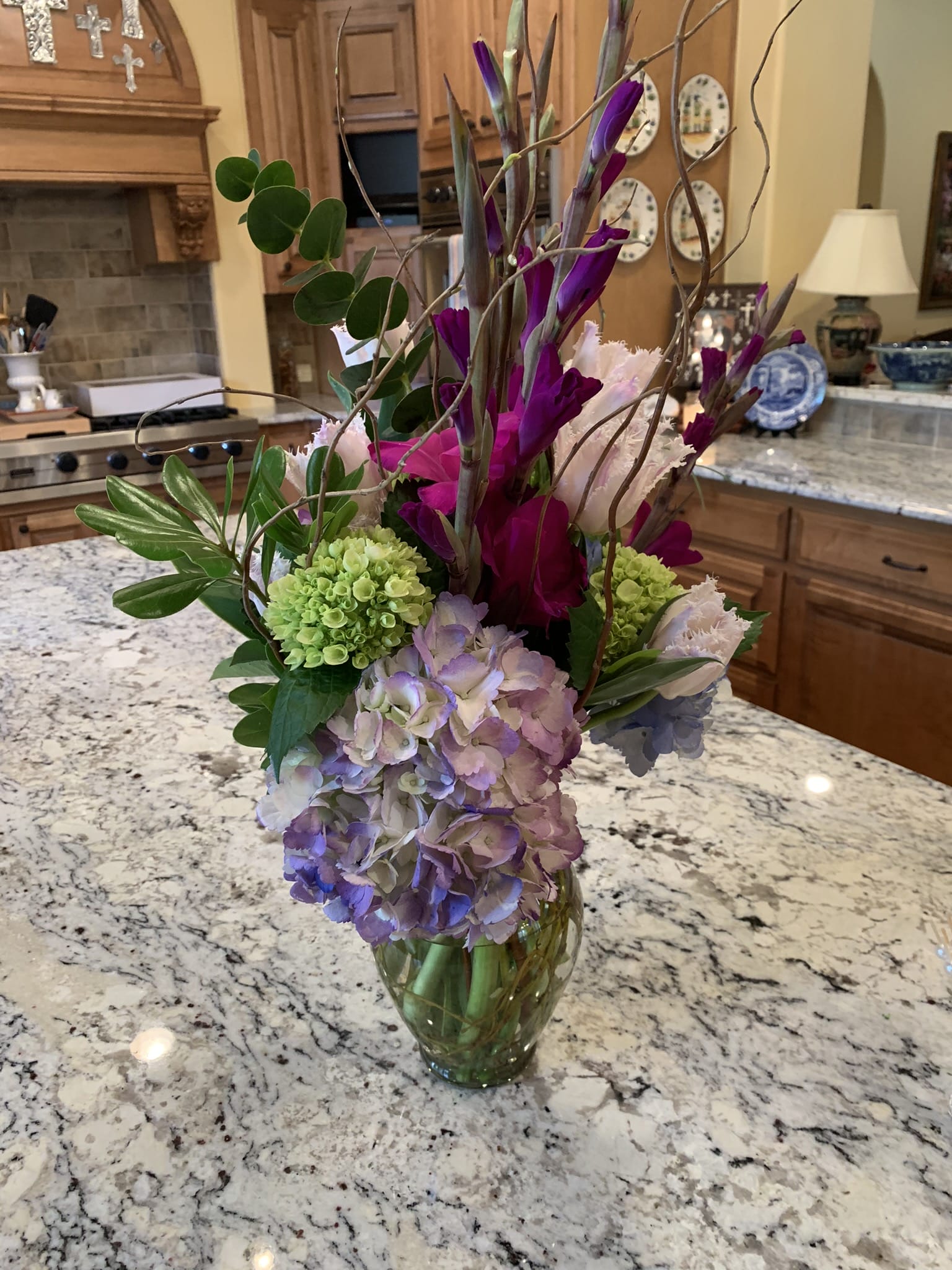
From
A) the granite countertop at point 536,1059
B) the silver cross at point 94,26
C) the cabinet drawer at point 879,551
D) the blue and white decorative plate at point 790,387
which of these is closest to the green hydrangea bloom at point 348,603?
the granite countertop at point 536,1059

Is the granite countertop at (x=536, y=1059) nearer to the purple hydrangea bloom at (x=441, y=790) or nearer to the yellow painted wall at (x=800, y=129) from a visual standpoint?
the purple hydrangea bloom at (x=441, y=790)

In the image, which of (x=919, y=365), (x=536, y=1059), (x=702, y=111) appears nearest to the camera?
(x=536, y=1059)

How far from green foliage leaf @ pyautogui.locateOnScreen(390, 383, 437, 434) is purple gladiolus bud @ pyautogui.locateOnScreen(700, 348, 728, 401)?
0.49 ft

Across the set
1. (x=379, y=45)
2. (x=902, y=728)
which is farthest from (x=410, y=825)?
(x=379, y=45)

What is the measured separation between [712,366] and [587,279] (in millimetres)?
128

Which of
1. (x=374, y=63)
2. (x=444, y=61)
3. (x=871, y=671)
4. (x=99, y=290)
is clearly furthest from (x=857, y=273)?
(x=99, y=290)

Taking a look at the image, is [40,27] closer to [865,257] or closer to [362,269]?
[865,257]

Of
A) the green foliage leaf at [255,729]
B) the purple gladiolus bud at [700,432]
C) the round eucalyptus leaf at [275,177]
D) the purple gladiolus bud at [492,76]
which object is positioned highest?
the purple gladiolus bud at [492,76]

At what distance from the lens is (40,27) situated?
304cm

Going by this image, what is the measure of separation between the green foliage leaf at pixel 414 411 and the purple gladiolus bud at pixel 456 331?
0.06 m

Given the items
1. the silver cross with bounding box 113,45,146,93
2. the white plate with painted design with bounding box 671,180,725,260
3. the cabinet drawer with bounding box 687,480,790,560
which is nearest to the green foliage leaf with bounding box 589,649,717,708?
the cabinet drawer with bounding box 687,480,790,560

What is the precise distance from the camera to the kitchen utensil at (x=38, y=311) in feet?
10.7

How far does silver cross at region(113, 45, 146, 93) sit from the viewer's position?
315cm

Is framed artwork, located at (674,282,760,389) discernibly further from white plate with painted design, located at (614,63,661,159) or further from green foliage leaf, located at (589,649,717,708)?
green foliage leaf, located at (589,649,717,708)
